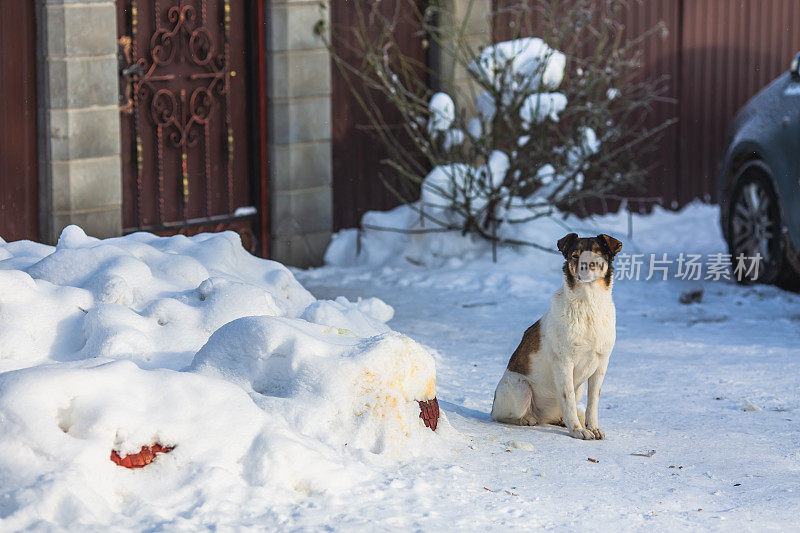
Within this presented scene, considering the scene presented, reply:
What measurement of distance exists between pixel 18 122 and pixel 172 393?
390 cm

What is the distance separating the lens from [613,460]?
15.4 feet

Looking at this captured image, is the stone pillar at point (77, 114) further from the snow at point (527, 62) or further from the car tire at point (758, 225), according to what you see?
the car tire at point (758, 225)

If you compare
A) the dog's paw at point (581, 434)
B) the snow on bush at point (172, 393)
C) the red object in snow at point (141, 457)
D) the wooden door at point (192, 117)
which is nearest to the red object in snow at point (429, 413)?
the snow on bush at point (172, 393)

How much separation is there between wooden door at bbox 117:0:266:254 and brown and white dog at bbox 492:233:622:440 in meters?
3.86

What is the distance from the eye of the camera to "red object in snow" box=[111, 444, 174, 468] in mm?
3875

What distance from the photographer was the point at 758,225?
8.52m

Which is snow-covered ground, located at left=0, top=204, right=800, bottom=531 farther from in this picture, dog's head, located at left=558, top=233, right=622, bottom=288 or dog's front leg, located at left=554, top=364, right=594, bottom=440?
dog's head, located at left=558, top=233, right=622, bottom=288

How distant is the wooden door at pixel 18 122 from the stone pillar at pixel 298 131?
6.39ft

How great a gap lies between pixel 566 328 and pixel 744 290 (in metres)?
4.14

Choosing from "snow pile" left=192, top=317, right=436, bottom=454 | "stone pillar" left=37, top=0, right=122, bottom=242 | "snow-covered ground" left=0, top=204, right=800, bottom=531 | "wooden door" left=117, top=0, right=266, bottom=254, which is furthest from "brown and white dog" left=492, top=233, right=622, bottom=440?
"wooden door" left=117, top=0, right=266, bottom=254

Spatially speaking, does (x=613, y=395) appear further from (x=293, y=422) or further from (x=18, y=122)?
(x=18, y=122)

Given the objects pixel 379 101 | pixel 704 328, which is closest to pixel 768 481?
pixel 704 328

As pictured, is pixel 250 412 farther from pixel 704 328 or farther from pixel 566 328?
pixel 704 328

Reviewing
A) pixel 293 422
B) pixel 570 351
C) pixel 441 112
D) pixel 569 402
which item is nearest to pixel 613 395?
pixel 569 402
